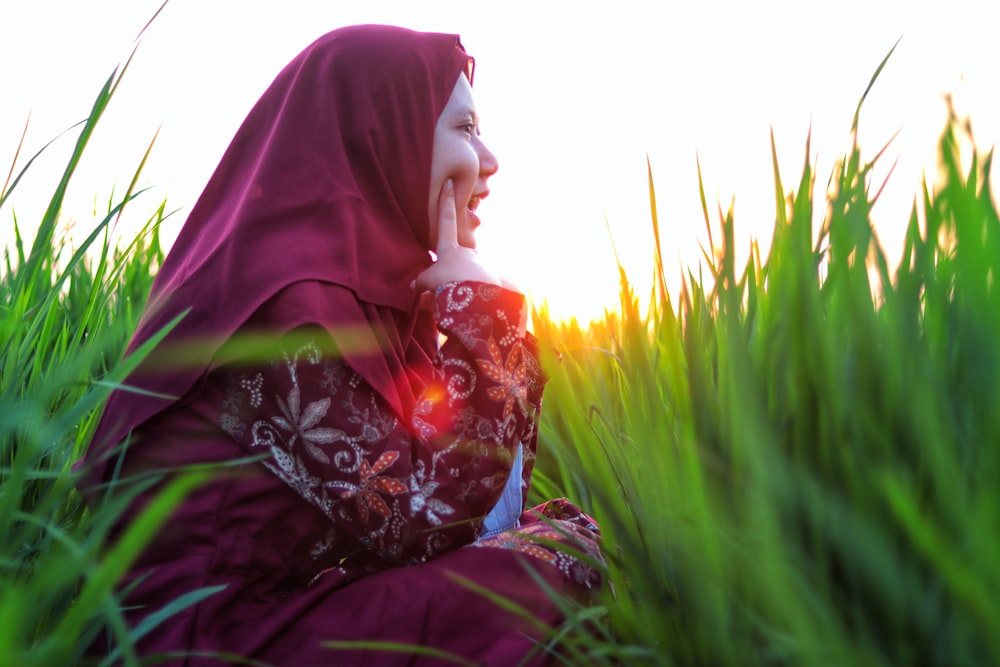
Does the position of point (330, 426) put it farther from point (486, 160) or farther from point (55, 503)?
point (486, 160)

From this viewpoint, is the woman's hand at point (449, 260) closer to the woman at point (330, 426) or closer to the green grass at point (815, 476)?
the woman at point (330, 426)

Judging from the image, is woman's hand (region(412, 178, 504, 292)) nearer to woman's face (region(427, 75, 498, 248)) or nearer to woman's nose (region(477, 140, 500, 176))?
woman's face (region(427, 75, 498, 248))

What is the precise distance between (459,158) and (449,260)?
0.71 ft

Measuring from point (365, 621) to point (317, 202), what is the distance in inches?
25.7

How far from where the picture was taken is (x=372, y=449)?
3.86ft

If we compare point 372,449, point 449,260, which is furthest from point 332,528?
point 449,260

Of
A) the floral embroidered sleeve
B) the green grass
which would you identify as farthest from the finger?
the green grass

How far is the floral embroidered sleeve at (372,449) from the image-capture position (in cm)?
115

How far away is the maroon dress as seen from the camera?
3.45 ft

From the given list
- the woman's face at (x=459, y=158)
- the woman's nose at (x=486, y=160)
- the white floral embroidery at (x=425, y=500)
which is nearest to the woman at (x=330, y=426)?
the white floral embroidery at (x=425, y=500)

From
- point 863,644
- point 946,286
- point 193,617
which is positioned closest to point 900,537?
point 863,644

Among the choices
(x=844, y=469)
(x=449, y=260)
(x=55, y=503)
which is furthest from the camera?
(x=449, y=260)

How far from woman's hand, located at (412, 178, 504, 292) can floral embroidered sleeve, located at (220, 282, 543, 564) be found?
0.25 m

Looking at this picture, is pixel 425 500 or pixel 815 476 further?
pixel 425 500
